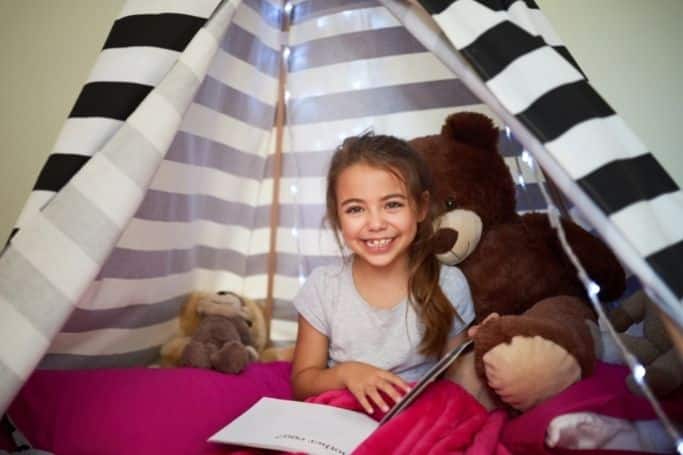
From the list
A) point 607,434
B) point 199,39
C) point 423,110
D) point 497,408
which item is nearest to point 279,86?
point 423,110

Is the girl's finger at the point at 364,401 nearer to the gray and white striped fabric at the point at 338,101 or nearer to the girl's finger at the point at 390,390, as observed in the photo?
the girl's finger at the point at 390,390

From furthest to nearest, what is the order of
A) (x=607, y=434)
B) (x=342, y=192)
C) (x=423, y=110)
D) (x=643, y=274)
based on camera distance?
(x=423, y=110)
(x=342, y=192)
(x=607, y=434)
(x=643, y=274)

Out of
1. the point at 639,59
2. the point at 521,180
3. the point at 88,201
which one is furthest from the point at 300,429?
the point at 639,59

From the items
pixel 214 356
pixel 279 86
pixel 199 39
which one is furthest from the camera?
pixel 279 86

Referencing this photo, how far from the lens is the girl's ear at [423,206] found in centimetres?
131

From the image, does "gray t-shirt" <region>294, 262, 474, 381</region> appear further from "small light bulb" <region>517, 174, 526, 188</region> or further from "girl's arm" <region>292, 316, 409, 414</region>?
"small light bulb" <region>517, 174, 526, 188</region>

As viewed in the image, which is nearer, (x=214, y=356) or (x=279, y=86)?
(x=214, y=356)

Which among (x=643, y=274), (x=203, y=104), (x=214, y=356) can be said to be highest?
(x=203, y=104)

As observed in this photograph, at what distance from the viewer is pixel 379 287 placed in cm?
134

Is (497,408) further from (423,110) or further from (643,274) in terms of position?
(423,110)

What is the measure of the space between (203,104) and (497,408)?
0.95 meters

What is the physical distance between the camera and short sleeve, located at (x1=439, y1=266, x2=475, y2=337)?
1339 mm

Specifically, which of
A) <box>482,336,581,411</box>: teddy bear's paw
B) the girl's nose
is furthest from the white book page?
the girl's nose

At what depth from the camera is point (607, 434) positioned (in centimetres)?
92
